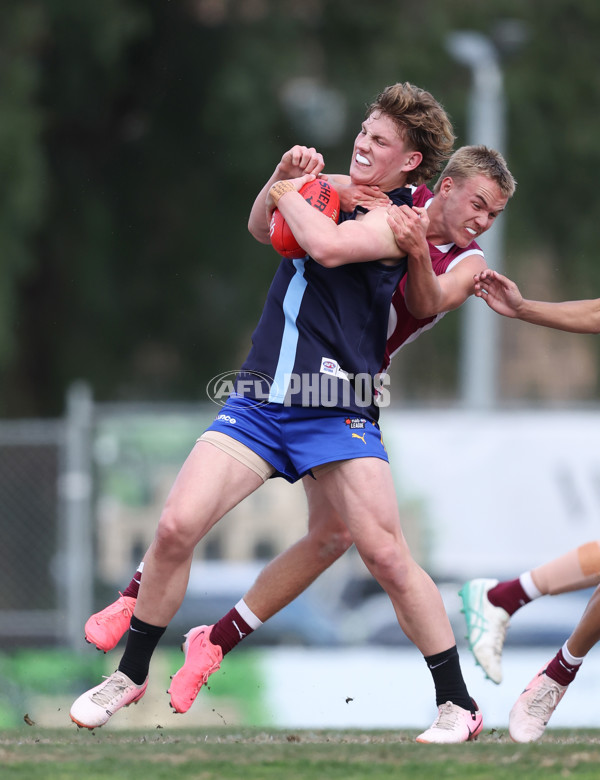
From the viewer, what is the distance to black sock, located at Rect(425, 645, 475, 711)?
4.82 m

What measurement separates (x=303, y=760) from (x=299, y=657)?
494 centimetres

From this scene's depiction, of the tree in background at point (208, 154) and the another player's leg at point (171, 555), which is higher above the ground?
the tree in background at point (208, 154)

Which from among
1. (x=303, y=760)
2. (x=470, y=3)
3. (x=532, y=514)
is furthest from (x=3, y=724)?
(x=470, y=3)

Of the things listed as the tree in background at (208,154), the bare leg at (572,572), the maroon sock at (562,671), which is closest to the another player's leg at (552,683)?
the maroon sock at (562,671)

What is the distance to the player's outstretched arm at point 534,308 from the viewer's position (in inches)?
192

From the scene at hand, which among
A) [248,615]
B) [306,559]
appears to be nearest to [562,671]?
[306,559]

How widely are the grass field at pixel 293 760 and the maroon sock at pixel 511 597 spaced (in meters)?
0.65

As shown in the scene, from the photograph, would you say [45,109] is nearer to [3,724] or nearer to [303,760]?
[3,724]

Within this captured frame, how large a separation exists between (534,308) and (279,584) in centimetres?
157

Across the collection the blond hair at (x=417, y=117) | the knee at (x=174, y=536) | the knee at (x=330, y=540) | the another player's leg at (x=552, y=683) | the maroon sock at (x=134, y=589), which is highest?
the blond hair at (x=417, y=117)

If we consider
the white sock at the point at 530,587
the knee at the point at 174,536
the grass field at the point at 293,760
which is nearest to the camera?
the grass field at the point at 293,760

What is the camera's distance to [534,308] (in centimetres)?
A: 502

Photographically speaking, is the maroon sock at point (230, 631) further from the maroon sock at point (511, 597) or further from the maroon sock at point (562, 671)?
the maroon sock at point (562, 671)

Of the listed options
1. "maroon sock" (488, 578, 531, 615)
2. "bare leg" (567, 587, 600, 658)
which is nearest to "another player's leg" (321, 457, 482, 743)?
"bare leg" (567, 587, 600, 658)
